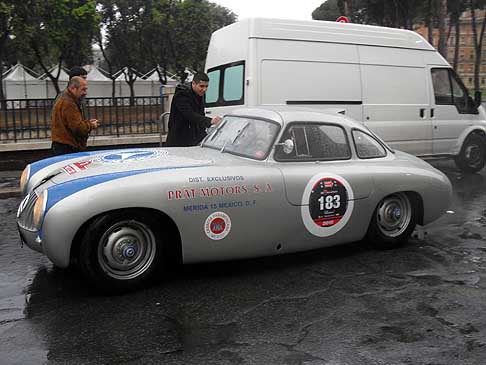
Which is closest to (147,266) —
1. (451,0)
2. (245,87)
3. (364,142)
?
(364,142)

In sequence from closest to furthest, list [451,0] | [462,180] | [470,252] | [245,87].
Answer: [470,252], [245,87], [462,180], [451,0]

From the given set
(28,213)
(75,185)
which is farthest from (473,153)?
(28,213)

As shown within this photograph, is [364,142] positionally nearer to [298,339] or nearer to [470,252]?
[470,252]

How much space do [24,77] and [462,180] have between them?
32762 millimetres

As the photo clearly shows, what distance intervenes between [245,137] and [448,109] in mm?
6580

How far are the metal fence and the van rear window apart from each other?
238cm

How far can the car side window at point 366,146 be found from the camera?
536 cm

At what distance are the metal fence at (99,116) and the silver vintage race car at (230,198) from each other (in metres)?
6.51

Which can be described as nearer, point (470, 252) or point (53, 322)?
point (53, 322)

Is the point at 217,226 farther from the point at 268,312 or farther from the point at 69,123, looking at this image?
the point at 69,123

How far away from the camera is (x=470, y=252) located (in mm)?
5367

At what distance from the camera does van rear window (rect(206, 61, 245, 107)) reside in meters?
8.16

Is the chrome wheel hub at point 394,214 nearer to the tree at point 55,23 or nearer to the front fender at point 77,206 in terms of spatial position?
the front fender at point 77,206

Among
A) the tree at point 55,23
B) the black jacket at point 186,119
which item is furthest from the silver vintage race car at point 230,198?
the tree at point 55,23
